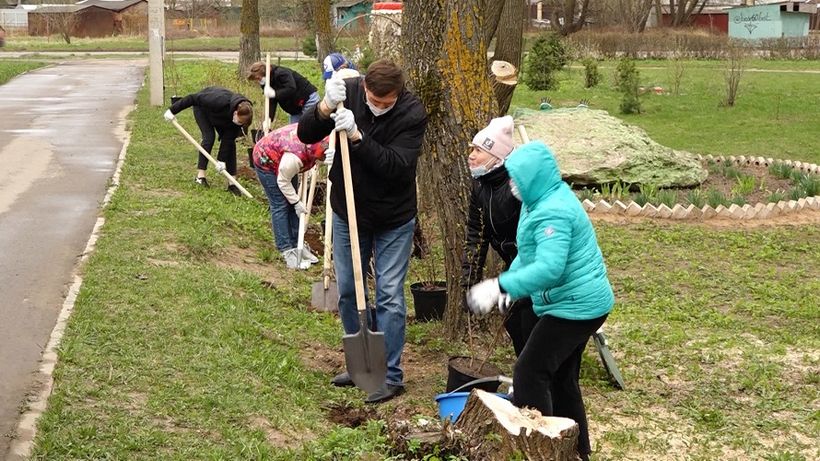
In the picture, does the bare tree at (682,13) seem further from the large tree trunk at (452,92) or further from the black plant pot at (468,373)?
the black plant pot at (468,373)

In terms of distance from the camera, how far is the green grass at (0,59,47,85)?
2915 centimetres

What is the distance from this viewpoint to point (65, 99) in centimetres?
2281

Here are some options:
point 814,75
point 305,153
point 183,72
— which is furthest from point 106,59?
point 305,153

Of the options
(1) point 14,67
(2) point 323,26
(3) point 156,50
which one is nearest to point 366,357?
(2) point 323,26

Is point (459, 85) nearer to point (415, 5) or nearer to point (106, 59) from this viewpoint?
point (415, 5)

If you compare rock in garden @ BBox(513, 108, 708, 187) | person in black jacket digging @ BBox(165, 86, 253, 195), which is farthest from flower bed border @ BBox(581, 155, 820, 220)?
person in black jacket digging @ BBox(165, 86, 253, 195)

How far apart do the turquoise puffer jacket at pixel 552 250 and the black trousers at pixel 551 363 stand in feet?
0.23

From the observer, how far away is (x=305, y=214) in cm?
899

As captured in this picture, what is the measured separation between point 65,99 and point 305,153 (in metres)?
15.9

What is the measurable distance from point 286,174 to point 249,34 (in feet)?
49.7

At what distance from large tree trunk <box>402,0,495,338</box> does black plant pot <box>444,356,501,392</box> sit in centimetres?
101

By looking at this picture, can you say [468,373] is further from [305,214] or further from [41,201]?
[41,201]

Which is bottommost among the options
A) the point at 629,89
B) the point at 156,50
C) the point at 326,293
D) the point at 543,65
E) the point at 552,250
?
the point at 326,293

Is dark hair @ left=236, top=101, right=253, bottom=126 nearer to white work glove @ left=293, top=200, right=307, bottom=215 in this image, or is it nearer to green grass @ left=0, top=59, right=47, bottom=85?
white work glove @ left=293, top=200, right=307, bottom=215
